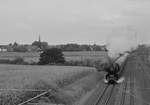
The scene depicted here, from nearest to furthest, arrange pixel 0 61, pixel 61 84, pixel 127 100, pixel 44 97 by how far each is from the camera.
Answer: pixel 44 97 < pixel 127 100 < pixel 61 84 < pixel 0 61

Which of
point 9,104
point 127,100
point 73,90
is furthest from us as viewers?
point 73,90

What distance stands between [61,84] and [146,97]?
12.4m

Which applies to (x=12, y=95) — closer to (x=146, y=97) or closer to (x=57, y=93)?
(x=57, y=93)

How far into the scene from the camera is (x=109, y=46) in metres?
48.2

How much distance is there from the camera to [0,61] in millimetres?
95562

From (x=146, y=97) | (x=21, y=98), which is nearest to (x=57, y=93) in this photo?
(x=21, y=98)

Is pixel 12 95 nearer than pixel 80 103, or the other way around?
pixel 12 95

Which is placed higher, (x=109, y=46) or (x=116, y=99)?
(x=109, y=46)

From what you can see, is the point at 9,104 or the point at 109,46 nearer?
the point at 9,104

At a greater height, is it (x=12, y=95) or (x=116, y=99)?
(x=12, y=95)

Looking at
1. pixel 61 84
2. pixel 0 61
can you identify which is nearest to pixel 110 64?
pixel 61 84

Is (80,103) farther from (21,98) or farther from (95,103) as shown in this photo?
(21,98)

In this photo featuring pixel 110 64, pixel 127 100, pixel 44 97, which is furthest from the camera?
pixel 110 64

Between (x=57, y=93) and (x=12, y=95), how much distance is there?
6.47 meters
